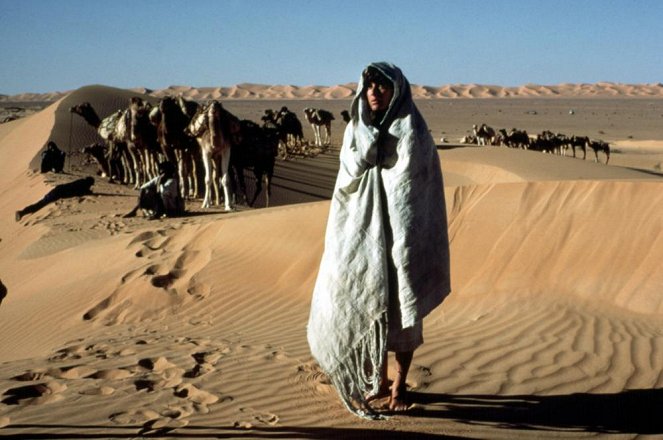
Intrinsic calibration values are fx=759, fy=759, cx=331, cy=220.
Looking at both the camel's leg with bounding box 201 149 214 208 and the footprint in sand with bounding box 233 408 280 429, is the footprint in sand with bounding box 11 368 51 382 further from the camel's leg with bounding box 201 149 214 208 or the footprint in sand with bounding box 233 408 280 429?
the camel's leg with bounding box 201 149 214 208

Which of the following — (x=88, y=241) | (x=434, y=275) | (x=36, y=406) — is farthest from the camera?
(x=88, y=241)

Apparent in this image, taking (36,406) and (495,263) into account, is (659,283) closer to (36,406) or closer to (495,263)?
(495,263)

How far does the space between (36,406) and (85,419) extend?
1.69 feet

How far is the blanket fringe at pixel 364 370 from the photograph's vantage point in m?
4.06

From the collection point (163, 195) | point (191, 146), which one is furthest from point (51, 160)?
point (163, 195)

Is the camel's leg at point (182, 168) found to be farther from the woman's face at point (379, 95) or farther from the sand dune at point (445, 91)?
the sand dune at point (445, 91)

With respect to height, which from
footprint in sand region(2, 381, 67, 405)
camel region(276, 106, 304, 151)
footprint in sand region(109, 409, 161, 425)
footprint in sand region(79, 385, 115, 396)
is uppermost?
camel region(276, 106, 304, 151)

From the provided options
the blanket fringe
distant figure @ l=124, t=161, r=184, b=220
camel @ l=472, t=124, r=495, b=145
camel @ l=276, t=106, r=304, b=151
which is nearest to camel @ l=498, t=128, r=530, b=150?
camel @ l=472, t=124, r=495, b=145

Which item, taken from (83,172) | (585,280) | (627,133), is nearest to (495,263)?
(585,280)

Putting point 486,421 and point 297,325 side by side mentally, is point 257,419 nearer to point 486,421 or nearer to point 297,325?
point 486,421

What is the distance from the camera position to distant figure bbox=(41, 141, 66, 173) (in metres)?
21.8

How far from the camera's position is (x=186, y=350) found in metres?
6.36

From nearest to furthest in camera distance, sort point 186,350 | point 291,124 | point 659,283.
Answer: point 186,350 < point 659,283 < point 291,124

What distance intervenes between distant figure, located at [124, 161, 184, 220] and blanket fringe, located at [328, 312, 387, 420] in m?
10.1
